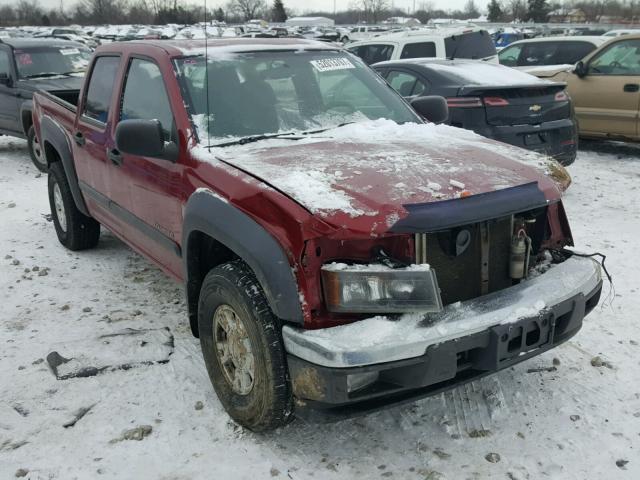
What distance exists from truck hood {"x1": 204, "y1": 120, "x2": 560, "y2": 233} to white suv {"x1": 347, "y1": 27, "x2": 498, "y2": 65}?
6932mm

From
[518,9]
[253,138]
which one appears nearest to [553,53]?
[253,138]

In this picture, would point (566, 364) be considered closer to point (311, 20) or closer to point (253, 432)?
point (253, 432)

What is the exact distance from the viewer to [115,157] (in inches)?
160

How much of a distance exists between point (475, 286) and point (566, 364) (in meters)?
1.10

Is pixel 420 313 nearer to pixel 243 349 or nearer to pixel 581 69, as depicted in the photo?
pixel 243 349

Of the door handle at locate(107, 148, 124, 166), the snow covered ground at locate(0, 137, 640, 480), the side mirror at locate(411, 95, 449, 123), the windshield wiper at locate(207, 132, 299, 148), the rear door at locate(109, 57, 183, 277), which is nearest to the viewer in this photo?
the snow covered ground at locate(0, 137, 640, 480)

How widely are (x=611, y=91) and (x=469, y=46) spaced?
262 cm

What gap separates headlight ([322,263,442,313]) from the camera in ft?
7.91

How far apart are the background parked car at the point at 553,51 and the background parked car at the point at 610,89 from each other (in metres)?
2.12

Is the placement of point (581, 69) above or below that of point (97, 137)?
above

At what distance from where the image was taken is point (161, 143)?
3266 millimetres

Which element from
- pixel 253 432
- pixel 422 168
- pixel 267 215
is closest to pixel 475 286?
pixel 422 168

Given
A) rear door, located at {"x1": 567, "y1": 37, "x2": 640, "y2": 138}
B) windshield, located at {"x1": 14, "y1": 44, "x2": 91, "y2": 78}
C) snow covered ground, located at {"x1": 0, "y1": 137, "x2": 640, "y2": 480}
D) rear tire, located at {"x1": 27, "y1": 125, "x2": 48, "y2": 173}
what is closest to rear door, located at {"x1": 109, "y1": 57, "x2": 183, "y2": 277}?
snow covered ground, located at {"x1": 0, "y1": 137, "x2": 640, "y2": 480}

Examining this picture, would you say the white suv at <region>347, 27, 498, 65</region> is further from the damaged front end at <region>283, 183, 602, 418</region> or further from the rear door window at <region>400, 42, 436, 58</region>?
the damaged front end at <region>283, 183, 602, 418</region>
